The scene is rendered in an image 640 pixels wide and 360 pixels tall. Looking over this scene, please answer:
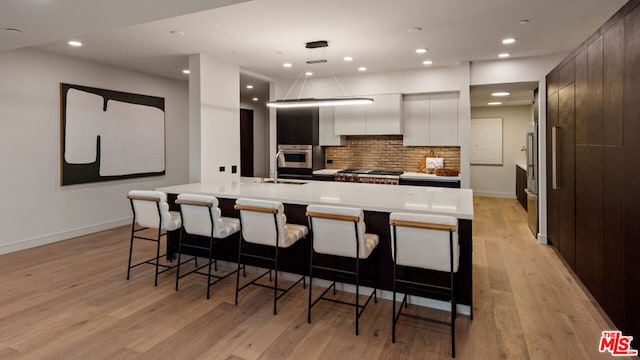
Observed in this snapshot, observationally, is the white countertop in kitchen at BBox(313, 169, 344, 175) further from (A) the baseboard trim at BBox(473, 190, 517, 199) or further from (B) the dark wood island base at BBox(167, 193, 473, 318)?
(A) the baseboard trim at BBox(473, 190, 517, 199)

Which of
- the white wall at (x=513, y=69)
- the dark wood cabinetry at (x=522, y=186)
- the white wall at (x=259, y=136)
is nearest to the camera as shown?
the white wall at (x=513, y=69)

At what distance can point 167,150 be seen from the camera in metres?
6.96

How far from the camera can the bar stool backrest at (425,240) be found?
236 centimetres

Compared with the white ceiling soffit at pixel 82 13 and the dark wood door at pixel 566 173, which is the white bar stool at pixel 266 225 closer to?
the white ceiling soffit at pixel 82 13

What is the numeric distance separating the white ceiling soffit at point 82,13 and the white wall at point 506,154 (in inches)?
345

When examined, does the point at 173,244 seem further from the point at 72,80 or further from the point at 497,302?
the point at 497,302

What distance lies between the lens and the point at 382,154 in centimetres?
677

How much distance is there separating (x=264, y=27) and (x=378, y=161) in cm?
362

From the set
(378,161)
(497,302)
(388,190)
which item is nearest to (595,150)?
(497,302)

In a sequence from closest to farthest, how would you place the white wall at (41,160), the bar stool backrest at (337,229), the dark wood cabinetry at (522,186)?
the bar stool backrest at (337,229)
the white wall at (41,160)
the dark wood cabinetry at (522,186)

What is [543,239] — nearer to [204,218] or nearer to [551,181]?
[551,181]

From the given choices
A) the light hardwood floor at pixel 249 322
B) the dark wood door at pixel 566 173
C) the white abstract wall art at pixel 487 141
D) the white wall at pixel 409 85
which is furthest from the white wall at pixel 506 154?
the light hardwood floor at pixel 249 322

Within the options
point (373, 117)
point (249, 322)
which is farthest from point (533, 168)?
point (249, 322)

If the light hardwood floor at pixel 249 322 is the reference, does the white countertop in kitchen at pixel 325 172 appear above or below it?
above
